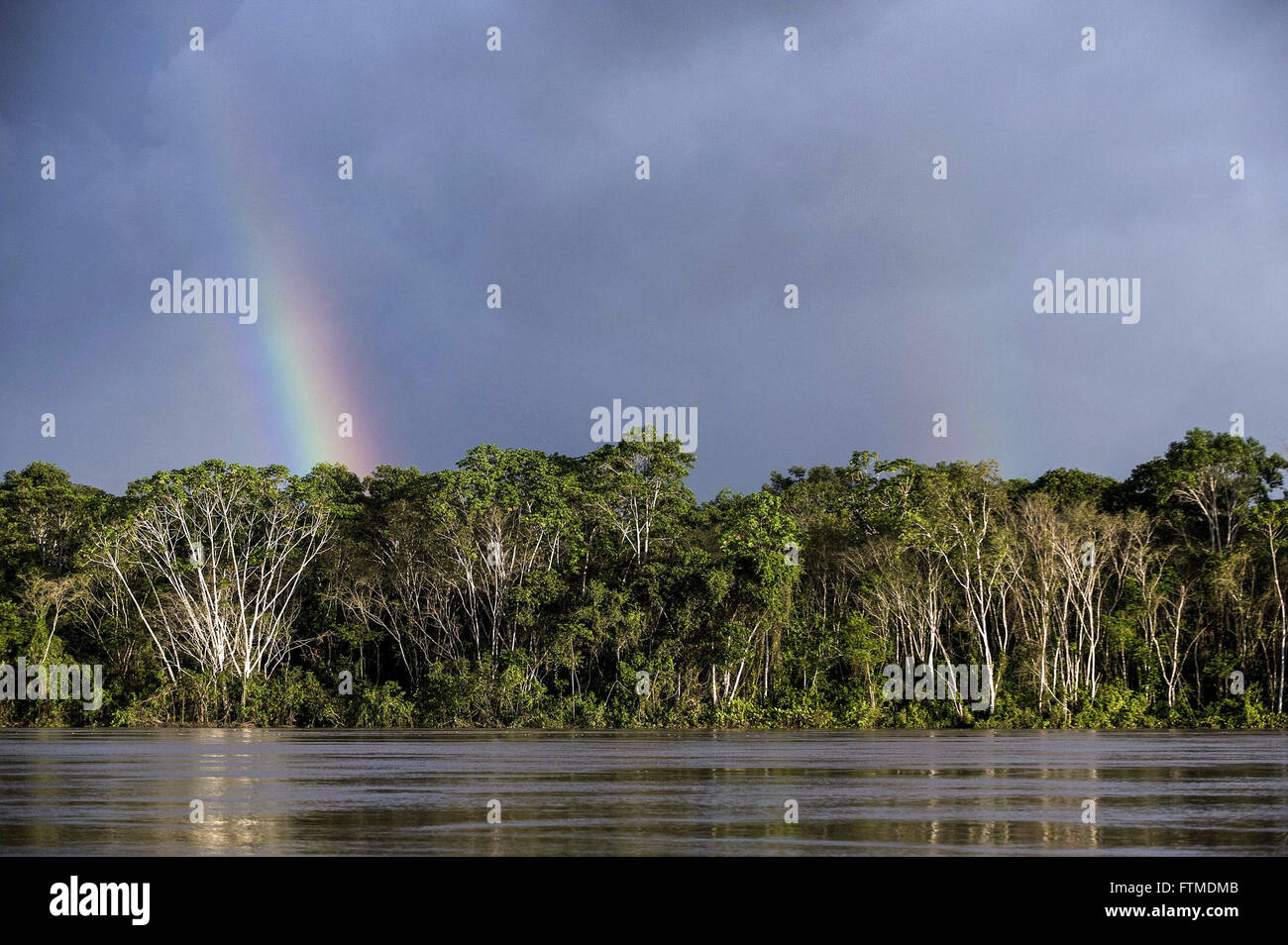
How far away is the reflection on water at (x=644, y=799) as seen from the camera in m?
12.8

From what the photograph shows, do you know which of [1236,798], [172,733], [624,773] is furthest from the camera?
[172,733]

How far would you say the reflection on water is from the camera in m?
12.8

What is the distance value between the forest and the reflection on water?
20.8m

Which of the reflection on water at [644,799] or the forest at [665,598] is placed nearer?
the reflection on water at [644,799]

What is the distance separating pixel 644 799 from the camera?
17750mm

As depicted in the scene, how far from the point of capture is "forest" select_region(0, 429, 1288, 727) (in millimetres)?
55031

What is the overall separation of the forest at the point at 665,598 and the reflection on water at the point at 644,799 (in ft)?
68.3

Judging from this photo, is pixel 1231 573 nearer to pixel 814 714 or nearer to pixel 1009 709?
pixel 1009 709

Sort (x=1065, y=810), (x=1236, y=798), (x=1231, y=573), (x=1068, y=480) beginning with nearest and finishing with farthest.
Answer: (x=1065, y=810)
(x=1236, y=798)
(x=1231, y=573)
(x=1068, y=480)

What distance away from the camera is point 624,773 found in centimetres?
2352

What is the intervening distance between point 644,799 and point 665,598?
125 feet

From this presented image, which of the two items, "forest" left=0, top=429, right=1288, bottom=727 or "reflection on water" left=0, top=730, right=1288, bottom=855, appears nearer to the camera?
"reflection on water" left=0, top=730, right=1288, bottom=855
